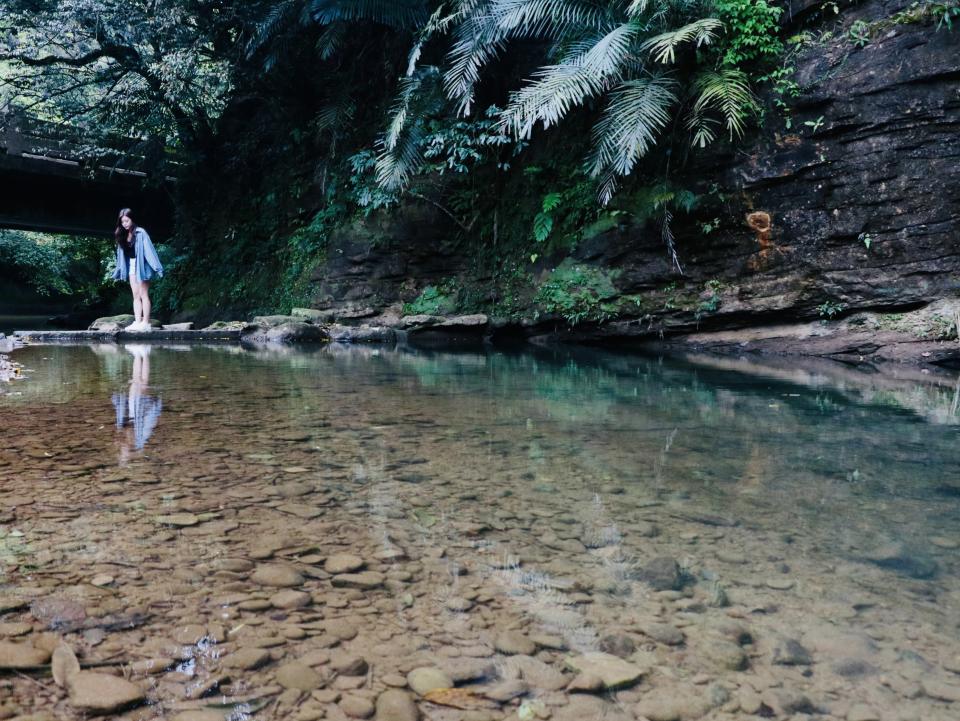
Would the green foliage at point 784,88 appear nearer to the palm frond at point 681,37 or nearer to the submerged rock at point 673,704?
the palm frond at point 681,37

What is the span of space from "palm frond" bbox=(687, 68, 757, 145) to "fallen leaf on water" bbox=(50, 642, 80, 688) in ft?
29.0

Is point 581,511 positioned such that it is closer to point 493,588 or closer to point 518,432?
point 493,588

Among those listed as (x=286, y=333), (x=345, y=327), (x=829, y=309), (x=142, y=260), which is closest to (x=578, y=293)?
(x=829, y=309)

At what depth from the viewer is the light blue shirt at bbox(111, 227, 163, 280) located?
9711 millimetres

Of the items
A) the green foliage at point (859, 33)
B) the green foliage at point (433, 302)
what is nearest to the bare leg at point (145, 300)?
the green foliage at point (433, 302)

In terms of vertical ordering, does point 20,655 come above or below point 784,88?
below

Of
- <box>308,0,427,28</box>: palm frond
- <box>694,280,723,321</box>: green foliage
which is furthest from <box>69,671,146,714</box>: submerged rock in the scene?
<box>308,0,427,28</box>: palm frond

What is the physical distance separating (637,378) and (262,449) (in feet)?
13.0

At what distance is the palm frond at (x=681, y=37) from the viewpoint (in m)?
8.20

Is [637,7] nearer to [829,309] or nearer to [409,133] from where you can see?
[409,133]

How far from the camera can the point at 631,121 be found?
8.80 m

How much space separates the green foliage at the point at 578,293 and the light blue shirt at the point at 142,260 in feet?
18.9

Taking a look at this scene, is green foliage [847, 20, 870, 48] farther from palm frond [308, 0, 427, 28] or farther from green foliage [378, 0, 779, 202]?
palm frond [308, 0, 427, 28]

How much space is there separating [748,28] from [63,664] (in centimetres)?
1010
